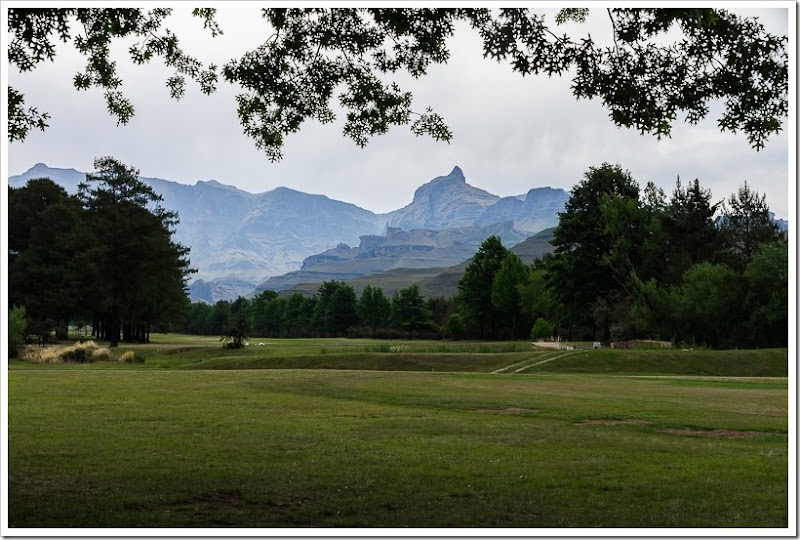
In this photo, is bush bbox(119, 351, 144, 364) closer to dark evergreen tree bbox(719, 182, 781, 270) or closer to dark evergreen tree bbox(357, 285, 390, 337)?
dark evergreen tree bbox(719, 182, 781, 270)

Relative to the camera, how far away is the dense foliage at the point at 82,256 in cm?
5816

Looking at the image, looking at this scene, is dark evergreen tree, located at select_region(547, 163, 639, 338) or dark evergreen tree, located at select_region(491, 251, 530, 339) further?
dark evergreen tree, located at select_region(491, 251, 530, 339)

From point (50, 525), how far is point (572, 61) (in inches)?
330

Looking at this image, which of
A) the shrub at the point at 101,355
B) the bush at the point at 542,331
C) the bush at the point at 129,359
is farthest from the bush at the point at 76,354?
the bush at the point at 542,331

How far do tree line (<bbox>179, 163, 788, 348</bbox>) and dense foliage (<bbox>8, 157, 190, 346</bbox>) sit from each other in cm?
908

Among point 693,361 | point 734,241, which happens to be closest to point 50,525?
point 693,361

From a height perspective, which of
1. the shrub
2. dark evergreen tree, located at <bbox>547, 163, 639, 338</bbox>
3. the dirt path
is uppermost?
dark evergreen tree, located at <bbox>547, 163, 639, 338</bbox>

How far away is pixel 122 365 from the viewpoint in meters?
42.2

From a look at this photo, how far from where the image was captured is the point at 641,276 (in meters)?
62.4

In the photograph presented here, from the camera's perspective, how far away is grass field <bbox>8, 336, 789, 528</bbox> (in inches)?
357

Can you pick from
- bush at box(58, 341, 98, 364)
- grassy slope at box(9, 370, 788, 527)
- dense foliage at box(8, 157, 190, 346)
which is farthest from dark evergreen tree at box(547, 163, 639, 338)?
grassy slope at box(9, 370, 788, 527)

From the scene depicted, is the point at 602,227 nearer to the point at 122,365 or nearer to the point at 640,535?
the point at 122,365

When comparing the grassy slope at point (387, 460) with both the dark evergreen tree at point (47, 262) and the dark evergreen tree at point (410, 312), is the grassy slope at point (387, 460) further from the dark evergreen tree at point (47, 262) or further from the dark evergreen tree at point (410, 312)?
the dark evergreen tree at point (410, 312)

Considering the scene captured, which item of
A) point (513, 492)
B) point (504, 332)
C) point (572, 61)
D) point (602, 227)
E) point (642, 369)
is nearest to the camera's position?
point (572, 61)
